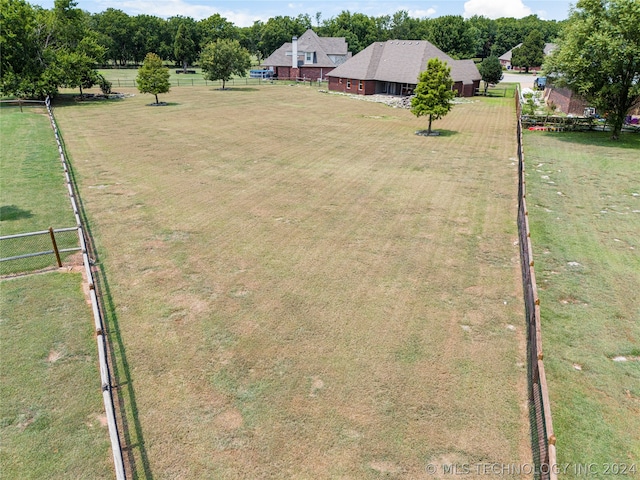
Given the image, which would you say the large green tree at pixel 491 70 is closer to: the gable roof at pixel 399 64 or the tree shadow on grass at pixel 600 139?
the gable roof at pixel 399 64

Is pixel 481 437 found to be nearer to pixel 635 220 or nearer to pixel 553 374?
pixel 553 374

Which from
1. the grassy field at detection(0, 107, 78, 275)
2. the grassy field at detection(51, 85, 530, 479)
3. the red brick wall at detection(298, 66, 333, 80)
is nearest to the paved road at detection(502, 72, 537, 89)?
the red brick wall at detection(298, 66, 333, 80)

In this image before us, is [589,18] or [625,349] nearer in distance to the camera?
[625,349]

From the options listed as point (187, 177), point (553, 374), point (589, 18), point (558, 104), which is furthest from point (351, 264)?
point (558, 104)

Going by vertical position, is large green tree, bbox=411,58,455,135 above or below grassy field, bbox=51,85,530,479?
above

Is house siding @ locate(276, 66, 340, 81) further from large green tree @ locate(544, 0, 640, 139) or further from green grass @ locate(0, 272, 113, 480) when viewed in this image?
green grass @ locate(0, 272, 113, 480)
